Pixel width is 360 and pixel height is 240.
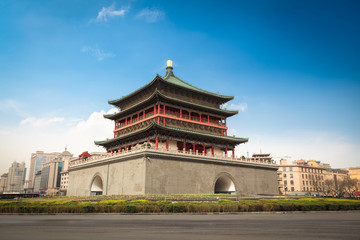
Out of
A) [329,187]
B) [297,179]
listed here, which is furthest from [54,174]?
[329,187]

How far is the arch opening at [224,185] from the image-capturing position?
1582 inches

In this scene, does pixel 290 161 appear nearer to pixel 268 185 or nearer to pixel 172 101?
pixel 268 185

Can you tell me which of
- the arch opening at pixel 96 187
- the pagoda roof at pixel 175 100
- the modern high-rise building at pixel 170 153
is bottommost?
the arch opening at pixel 96 187

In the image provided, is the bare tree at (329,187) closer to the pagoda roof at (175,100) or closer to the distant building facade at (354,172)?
the distant building facade at (354,172)

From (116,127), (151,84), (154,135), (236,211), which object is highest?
(151,84)

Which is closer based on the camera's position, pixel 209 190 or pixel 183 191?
pixel 183 191

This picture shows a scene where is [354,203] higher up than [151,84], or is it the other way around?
[151,84]

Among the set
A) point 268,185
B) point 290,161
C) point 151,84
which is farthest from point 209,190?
point 290,161

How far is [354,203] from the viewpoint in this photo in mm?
21031

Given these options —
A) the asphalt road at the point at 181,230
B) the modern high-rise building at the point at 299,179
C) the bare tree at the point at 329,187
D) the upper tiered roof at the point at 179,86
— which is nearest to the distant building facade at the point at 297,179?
the modern high-rise building at the point at 299,179

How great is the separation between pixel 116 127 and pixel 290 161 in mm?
61314

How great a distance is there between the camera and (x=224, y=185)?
4138cm

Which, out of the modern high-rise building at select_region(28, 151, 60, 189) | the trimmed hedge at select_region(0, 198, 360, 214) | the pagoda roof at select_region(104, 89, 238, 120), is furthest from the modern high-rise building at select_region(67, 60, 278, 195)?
the modern high-rise building at select_region(28, 151, 60, 189)

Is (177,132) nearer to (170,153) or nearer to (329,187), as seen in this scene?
(170,153)
